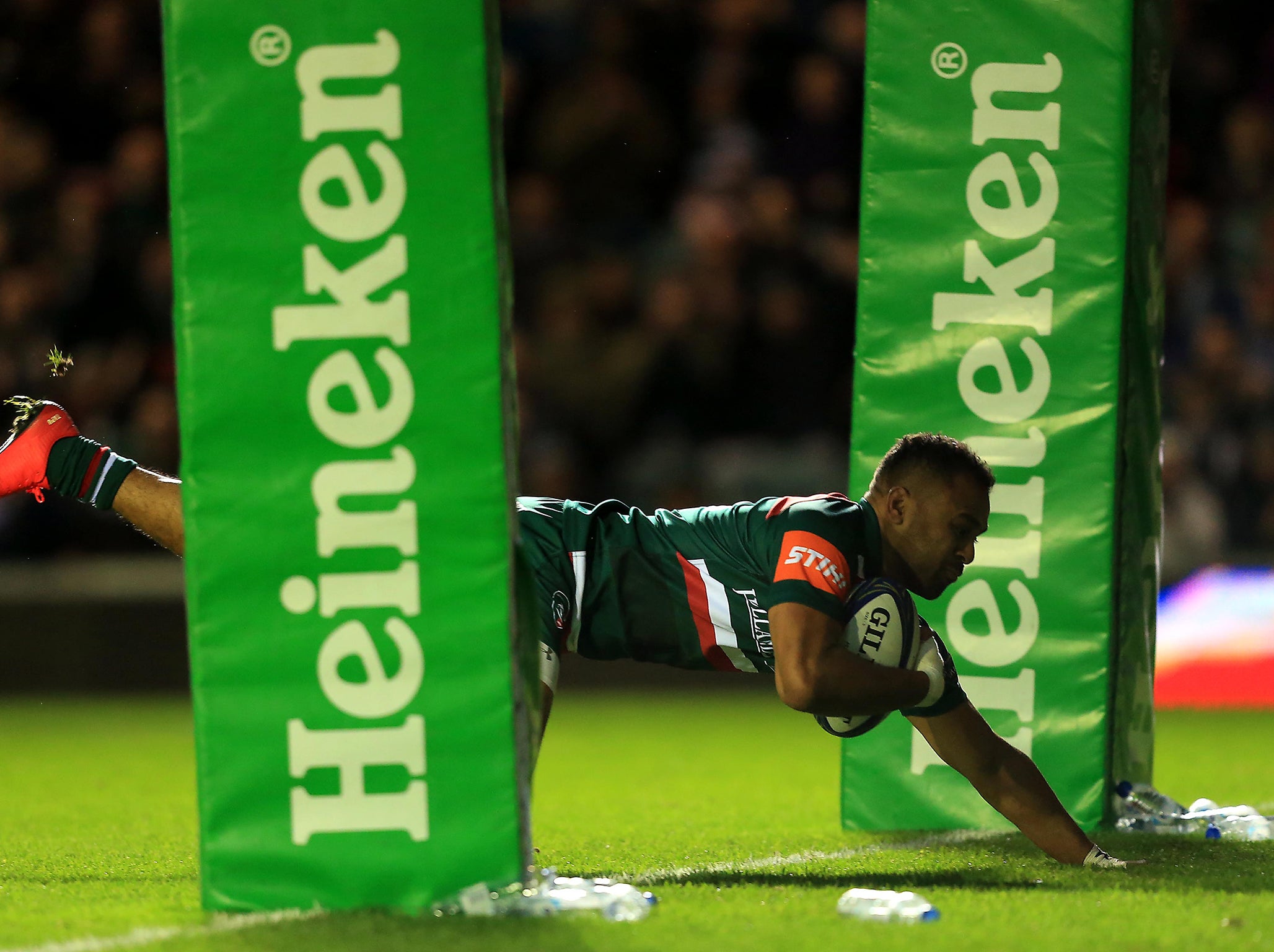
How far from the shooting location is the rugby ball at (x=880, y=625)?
15.0 feet

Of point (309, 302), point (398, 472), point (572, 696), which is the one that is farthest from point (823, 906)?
point (572, 696)

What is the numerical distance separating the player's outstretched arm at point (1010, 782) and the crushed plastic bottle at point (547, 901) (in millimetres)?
1229

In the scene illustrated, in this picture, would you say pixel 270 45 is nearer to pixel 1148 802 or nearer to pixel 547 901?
pixel 547 901

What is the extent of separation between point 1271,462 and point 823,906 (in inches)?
281

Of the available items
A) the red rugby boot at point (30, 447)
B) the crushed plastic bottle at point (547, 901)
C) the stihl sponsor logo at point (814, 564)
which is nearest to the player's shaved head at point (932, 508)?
the stihl sponsor logo at point (814, 564)

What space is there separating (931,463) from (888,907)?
4.26ft

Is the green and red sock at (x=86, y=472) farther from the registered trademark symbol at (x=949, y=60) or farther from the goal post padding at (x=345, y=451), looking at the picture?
the registered trademark symbol at (x=949, y=60)

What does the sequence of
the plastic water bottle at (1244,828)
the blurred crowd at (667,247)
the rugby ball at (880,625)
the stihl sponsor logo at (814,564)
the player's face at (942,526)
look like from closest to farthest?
the stihl sponsor logo at (814,564) → the rugby ball at (880,625) → the player's face at (942,526) → the plastic water bottle at (1244,828) → the blurred crowd at (667,247)

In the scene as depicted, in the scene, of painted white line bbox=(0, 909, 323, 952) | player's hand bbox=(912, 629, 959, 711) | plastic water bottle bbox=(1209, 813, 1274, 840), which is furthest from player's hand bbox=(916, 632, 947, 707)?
painted white line bbox=(0, 909, 323, 952)

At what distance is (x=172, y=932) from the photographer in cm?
379

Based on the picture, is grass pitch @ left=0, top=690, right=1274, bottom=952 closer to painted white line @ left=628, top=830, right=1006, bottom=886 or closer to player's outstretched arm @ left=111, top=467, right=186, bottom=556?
painted white line @ left=628, top=830, right=1006, bottom=886

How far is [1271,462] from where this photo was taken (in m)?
10.3

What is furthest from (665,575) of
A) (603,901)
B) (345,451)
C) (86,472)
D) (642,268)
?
(642,268)

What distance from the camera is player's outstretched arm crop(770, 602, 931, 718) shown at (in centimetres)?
434
